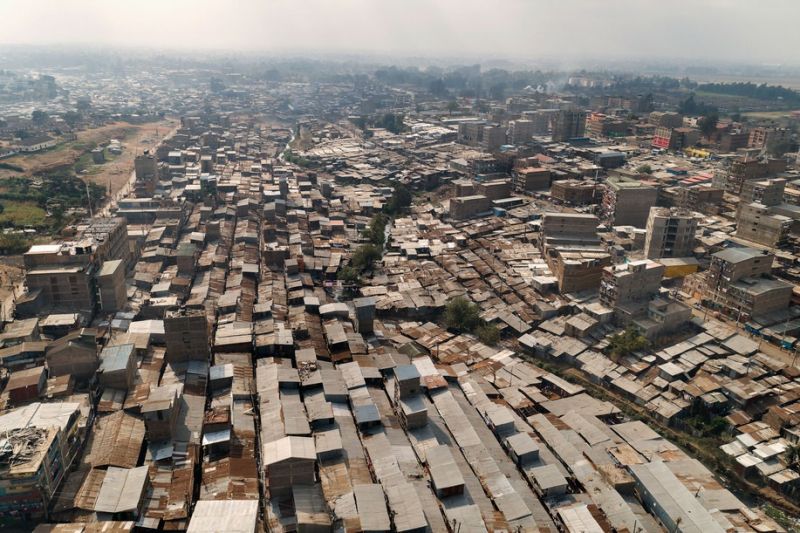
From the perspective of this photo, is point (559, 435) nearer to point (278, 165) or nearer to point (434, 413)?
point (434, 413)

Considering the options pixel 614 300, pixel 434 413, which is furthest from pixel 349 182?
pixel 434 413

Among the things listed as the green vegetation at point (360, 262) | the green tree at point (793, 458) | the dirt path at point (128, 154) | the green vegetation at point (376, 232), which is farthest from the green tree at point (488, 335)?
the dirt path at point (128, 154)

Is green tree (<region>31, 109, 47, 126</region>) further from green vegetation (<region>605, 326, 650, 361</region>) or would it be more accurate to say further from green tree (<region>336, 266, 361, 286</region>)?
green vegetation (<region>605, 326, 650, 361</region>)

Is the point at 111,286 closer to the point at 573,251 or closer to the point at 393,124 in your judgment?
the point at 573,251

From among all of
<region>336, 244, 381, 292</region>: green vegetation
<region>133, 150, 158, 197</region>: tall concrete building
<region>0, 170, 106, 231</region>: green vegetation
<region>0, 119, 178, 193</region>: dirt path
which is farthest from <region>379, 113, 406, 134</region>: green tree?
<region>336, 244, 381, 292</region>: green vegetation

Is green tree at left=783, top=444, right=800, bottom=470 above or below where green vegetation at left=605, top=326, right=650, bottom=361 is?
below

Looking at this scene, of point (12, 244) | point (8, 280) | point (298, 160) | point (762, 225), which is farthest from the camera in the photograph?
point (298, 160)

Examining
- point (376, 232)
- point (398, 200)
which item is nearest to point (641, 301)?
point (376, 232)

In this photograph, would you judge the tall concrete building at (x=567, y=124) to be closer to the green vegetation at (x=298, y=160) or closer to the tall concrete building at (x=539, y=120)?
the tall concrete building at (x=539, y=120)

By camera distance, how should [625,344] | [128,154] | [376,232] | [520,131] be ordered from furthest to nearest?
1. [520,131]
2. [128,154]
3. [376,232]
4. [625,344]
